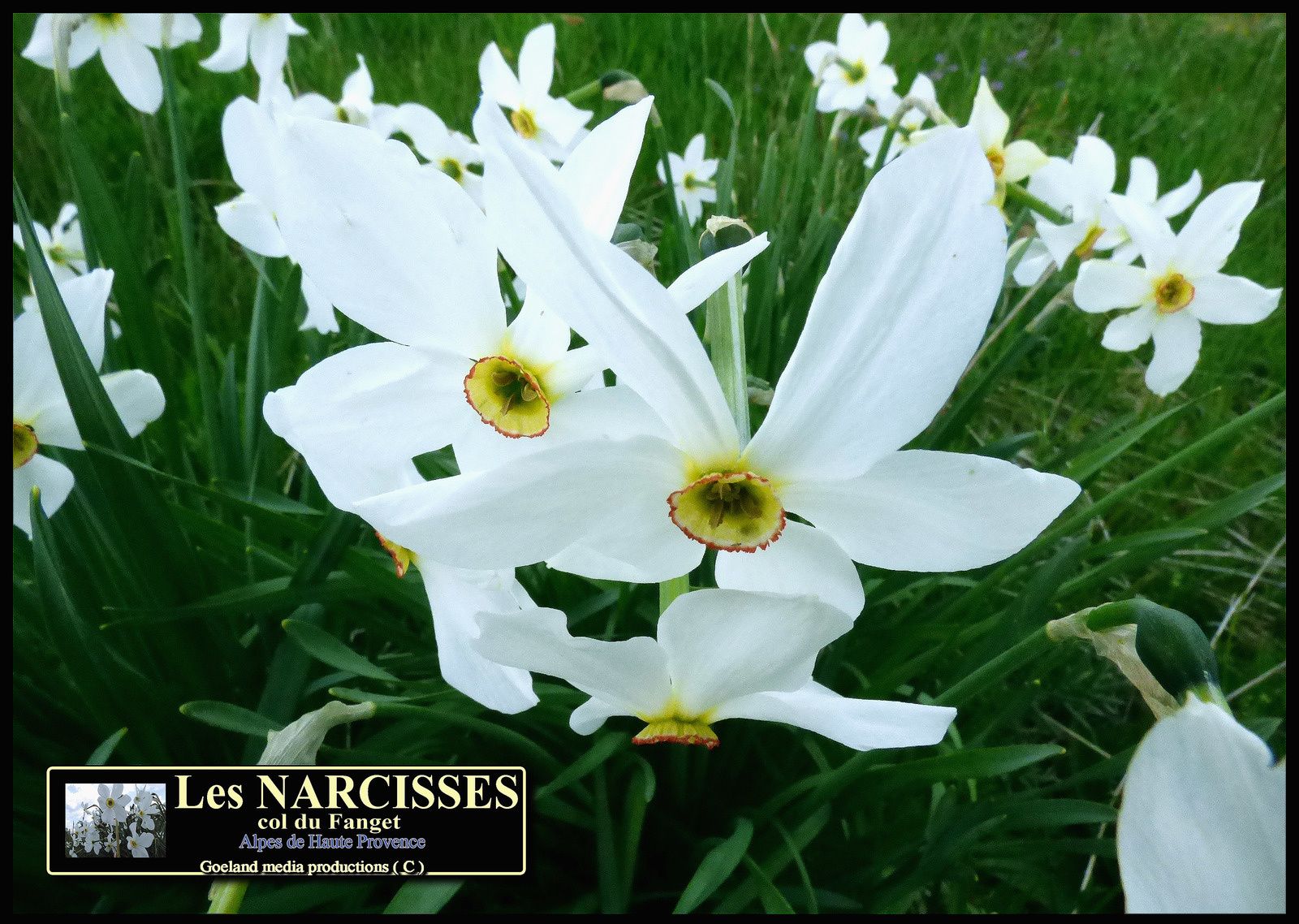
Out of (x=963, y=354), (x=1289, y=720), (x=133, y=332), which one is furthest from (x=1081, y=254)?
(x=133, y=332)

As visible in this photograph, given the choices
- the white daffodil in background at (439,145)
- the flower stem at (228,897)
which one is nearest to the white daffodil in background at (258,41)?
the white daffodil in background at (439,145)

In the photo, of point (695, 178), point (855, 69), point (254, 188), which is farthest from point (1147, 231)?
point (254, 188)

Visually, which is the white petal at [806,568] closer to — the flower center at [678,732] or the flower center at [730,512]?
the flower center at [730,512]

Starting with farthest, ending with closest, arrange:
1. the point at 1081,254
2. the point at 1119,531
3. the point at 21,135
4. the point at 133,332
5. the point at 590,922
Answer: the point at 21,135, the point at 1119,531, the point at 1081,254, the point at 133,332, the point at 590,922

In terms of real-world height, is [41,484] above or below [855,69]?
below

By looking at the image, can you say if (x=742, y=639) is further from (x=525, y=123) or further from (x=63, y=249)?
(x=63, y=249)

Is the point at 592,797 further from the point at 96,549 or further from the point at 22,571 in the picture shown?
the point at 22,571

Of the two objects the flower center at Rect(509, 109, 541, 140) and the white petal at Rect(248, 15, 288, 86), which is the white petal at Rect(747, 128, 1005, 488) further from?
the white petal at Rect(248, 15, 288, 86)
